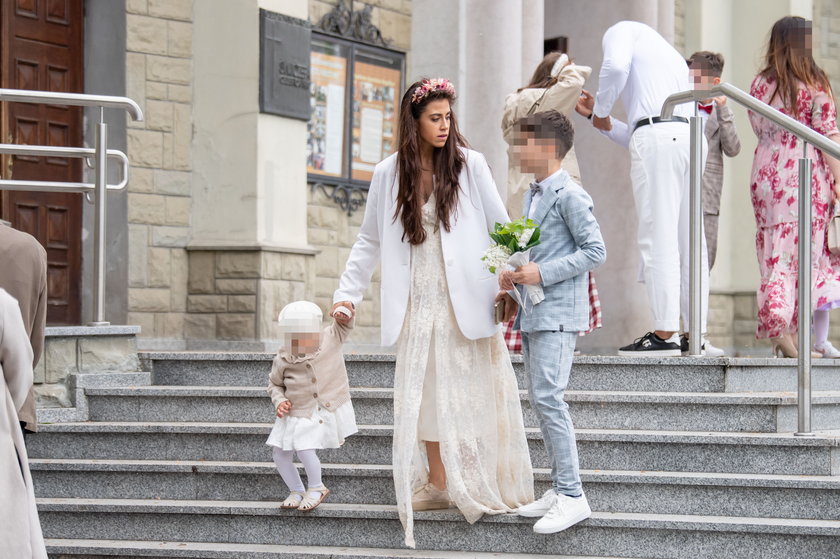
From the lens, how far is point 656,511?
559 centimetres

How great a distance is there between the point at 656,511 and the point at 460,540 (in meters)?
0.85

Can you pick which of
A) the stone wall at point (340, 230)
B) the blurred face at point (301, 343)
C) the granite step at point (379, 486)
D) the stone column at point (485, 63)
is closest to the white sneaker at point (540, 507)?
the granite step at point (379, 486)

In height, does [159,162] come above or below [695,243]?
above

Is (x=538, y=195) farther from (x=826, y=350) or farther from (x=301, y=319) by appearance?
(x=826, y=350)

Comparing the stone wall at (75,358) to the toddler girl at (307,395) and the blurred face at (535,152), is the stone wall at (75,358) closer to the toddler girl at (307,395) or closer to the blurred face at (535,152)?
the toddler girl at (307,395)

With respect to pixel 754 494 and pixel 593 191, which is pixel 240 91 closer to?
pixel 593 191

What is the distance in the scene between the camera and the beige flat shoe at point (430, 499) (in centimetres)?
558

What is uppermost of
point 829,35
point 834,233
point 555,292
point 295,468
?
point 829,35

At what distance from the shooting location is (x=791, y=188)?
7.02 m

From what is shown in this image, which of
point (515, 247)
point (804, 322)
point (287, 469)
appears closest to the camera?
point (515, 247)

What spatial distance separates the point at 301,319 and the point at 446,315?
2.04 ft

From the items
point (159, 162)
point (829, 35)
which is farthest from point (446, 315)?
point (829, 35)

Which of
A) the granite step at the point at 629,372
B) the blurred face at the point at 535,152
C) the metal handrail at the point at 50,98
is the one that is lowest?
the granite step at the point at 629,372

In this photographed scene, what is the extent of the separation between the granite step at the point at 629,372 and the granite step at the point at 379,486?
0.76 m
